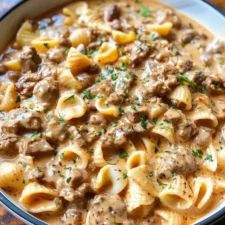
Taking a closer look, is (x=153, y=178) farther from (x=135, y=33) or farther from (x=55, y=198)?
(x=135, y=33)

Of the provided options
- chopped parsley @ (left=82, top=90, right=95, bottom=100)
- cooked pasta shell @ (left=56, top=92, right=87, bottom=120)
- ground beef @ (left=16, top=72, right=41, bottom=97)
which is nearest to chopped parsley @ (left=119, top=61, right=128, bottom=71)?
chopped parsley @ (left=82, top=90, right=95, bottom=100)

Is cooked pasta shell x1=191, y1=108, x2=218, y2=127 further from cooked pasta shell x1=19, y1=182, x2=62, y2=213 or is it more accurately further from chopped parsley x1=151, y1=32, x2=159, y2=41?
cooked pasta shell x1=19, y1=182, x2=62, y2=213

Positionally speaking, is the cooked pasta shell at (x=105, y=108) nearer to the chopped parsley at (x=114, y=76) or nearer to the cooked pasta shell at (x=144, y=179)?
the chopped parsley at (x=114, y=76)

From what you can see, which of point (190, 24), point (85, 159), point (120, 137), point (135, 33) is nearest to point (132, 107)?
point (120, 137)

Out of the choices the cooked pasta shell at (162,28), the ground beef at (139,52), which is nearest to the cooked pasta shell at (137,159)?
the ground beef at (139,52)

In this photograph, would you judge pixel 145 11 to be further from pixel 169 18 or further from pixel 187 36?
pixel 187 36

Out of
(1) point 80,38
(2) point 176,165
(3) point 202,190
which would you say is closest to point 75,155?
(2) point 176,165
